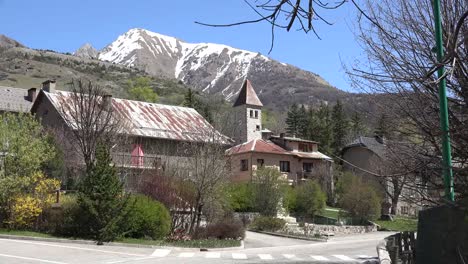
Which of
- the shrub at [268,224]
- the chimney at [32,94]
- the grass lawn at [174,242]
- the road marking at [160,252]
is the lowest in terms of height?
the road marking at [160,252]

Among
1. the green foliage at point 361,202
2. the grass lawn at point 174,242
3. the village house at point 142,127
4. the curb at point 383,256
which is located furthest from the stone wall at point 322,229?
the curb at point 383,256

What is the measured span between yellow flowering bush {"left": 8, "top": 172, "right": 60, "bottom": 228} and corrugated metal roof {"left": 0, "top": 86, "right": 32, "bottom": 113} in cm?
3621

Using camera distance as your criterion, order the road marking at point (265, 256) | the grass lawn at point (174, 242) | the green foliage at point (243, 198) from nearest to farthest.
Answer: the road marking at point (265, 256) → the grass lawn at point (174, 242) → the green foliage at point (243, 198)

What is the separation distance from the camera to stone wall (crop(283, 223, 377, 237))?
3911 cm

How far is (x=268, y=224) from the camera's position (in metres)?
38.9

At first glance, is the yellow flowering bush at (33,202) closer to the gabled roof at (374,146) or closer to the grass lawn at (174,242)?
the grass lawn at (174,242)

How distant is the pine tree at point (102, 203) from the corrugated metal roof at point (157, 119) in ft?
58.7

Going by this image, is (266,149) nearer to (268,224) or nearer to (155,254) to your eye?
(268,224)

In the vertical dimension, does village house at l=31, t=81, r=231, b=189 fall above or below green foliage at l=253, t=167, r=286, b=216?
above

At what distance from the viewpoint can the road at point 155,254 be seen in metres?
20.4

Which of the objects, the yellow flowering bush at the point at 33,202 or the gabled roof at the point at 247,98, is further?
the gabled roof at the point at 247,98

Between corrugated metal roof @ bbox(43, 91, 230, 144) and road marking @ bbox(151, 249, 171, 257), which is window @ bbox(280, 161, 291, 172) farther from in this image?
road marking @ bbox(151, 249, 171, 257)

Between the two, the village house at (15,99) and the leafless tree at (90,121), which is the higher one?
the village house at (15,99)

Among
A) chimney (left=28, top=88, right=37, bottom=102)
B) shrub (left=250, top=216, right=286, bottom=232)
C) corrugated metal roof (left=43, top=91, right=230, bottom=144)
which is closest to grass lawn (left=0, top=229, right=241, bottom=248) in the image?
shrub (left=250, top=216, right=286, bottom=232)
